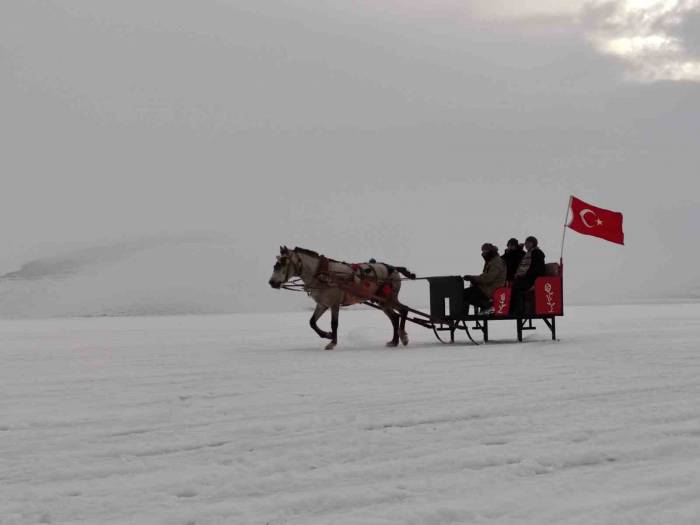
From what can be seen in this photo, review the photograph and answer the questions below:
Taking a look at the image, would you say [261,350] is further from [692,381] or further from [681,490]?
[681,490]

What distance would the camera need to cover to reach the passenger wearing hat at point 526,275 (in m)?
15.5

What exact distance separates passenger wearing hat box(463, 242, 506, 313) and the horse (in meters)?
1.22

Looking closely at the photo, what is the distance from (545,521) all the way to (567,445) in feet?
5.57

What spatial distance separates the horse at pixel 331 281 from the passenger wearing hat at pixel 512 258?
198 cm

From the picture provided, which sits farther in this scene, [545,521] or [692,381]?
[692,381]

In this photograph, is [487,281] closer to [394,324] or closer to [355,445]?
[394,324]

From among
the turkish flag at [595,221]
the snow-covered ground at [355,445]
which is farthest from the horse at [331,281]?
the snow-covered ground at [355,445]

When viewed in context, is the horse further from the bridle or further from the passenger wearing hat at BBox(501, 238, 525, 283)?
the passenger wearing hat at BBox(501, 238, 525, 283)

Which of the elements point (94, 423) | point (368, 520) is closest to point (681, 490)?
point (368, 520)

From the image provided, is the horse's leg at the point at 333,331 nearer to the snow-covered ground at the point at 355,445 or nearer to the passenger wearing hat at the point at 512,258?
the passenger wearing hat at the point at 512,258

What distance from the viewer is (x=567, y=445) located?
5.46 meters

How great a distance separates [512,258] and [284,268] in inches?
161

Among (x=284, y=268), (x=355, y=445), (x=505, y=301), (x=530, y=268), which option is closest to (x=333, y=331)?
(x=284, y=268)

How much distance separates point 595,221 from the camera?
16.8 metres
